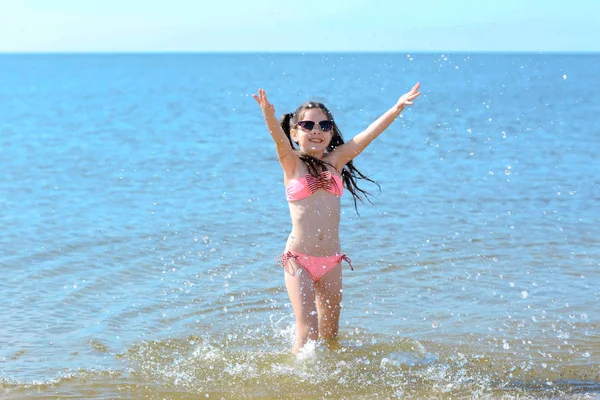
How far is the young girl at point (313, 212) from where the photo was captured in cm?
575

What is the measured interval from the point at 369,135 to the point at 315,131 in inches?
13.9

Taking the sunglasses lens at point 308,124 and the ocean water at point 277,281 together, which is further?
the sunglasses lens at point 308,124

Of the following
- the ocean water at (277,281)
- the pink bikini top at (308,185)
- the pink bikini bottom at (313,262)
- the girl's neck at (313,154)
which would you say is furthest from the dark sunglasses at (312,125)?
the ocean water at (277,281)

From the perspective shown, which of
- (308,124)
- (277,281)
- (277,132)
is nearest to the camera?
(277,132)

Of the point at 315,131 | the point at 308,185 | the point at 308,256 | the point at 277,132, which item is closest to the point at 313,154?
the point at 315,131

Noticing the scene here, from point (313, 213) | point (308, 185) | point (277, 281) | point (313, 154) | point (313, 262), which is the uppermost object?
point (313, 154)

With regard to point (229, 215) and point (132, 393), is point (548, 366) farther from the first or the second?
point (229, 215)

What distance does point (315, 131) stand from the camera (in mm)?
5918

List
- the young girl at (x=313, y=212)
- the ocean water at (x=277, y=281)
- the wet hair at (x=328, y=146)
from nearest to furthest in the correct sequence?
the ocean water at (x=277, y=281) < the young girl at (x=313, y=212) < the wet hair at (x=328, y=146)

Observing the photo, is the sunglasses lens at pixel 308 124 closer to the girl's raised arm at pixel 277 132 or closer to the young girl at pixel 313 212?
the young girl at pixel 313 212

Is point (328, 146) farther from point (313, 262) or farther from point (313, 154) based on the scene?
point (313, 262)

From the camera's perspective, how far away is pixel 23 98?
144ft

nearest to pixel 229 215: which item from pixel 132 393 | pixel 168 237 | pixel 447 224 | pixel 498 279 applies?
pixel 168 237

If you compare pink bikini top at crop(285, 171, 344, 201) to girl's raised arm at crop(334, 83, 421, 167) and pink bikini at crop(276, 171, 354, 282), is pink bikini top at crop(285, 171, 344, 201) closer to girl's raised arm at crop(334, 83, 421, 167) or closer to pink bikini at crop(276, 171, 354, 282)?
pink bikini at crop(276, 171, 354, 282)
